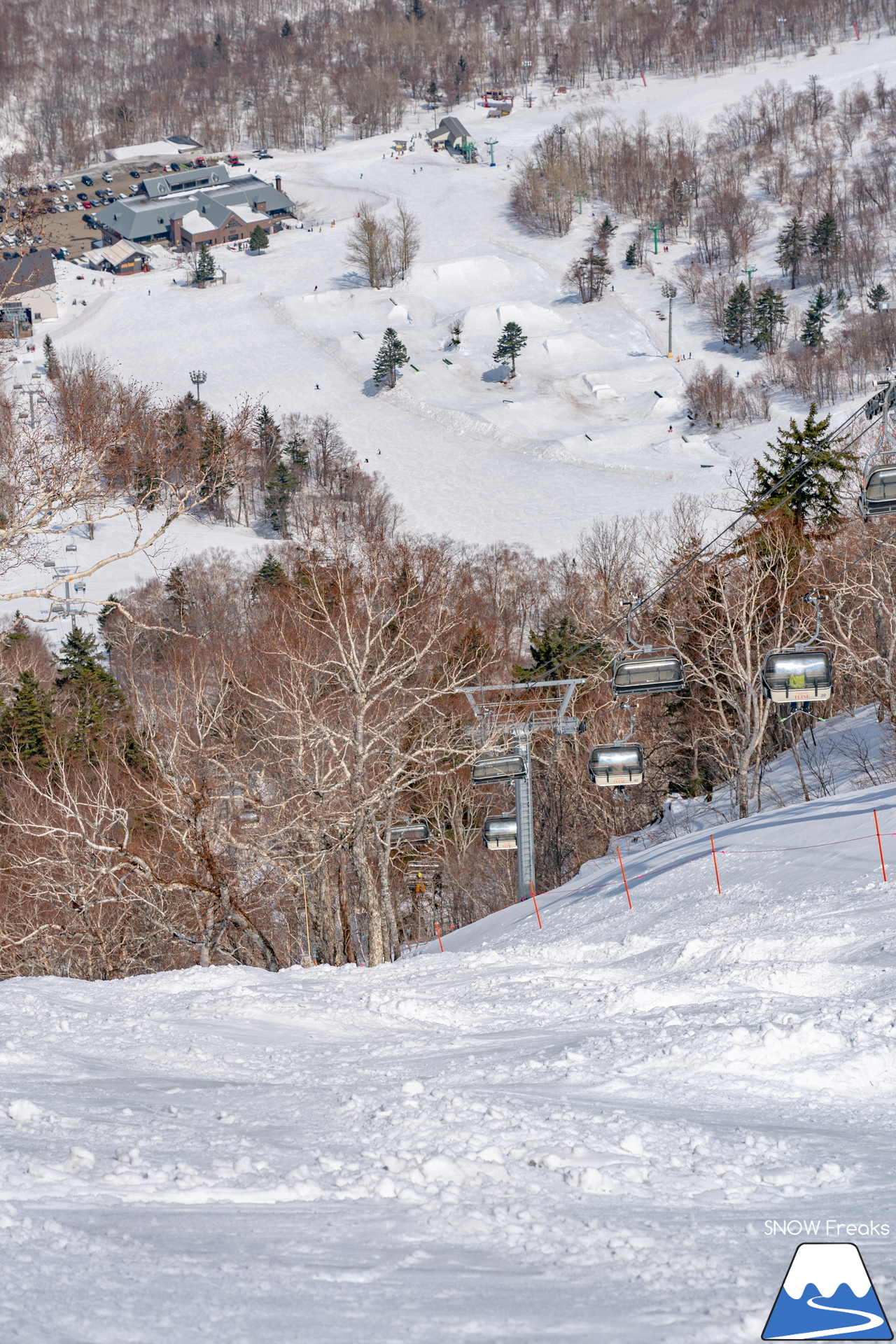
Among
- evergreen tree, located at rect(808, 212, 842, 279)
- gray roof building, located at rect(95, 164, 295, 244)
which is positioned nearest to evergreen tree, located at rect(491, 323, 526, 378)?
evergreen tree, located at rect(808, 212, 842, 279)

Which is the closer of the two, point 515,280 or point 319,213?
point 515,280

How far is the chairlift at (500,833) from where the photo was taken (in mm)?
20844

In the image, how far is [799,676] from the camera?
14648 millimetres

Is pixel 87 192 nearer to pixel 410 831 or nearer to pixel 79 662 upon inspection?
pixel 79 662

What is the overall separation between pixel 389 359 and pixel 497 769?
308 ft

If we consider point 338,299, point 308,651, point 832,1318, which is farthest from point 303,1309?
point 338,299

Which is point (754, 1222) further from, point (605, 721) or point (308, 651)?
point (605, 721)

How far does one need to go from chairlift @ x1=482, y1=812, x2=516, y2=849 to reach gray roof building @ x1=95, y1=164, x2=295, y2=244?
146m

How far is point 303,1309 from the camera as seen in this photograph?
435 centimetres

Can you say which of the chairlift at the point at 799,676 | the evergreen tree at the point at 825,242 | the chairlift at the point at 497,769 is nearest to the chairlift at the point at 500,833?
the chairlift at the point at 497,769

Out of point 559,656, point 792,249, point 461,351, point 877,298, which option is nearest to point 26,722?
point 559,656

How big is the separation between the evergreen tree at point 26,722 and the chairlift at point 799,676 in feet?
105

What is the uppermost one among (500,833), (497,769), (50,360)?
(50,360)

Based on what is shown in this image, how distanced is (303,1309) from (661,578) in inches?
1532
